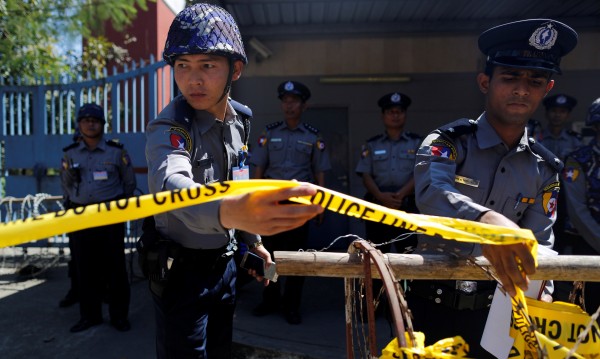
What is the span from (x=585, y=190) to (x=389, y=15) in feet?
11.9

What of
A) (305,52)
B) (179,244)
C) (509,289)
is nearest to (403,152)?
(305,52)

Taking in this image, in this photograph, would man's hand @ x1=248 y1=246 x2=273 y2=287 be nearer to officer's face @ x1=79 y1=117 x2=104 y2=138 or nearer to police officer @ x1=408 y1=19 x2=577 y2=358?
police officer @ x1=408 y1=19 x2=577 y2=358

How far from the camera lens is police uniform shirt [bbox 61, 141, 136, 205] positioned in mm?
4711

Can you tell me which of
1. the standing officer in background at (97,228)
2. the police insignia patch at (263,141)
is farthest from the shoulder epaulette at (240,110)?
the police insignia patch at (263,141)

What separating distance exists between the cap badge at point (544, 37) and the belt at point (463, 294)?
1.07 meters

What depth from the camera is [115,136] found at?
6.09 meters

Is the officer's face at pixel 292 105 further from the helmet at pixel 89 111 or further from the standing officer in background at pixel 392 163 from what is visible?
the helmet at pixel 89 111

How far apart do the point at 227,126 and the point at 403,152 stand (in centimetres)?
348

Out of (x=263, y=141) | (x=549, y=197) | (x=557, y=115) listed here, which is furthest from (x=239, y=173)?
(x=557, y=115)

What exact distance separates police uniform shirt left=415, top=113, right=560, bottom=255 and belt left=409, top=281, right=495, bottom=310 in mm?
202

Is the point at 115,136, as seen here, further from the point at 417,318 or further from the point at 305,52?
the point at 417,318

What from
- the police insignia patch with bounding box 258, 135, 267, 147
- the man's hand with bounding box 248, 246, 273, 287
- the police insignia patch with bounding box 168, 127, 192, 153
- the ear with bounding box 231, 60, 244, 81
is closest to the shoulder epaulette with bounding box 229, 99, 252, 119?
the ear with bounding box 231, 60, 244, 81

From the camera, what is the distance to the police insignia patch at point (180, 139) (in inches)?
66.1

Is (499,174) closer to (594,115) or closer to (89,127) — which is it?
(594,115)
